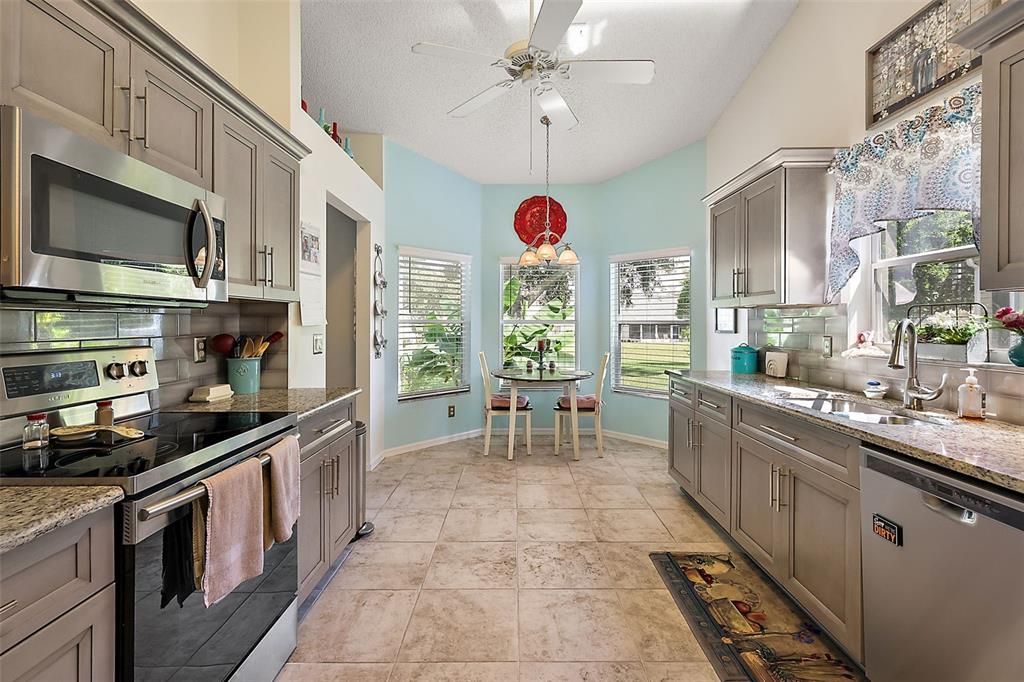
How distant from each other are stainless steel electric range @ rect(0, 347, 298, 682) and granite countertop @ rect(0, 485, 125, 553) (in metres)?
0.03

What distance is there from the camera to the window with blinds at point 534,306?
552 cm

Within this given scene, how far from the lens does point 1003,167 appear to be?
1.39 meters

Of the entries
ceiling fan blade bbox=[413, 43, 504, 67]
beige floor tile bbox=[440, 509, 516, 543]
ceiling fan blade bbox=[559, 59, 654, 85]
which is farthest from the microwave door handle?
beige floor tile bbox=[440, 509, 516, 543]

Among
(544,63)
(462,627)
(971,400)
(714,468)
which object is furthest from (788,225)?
(462,627)

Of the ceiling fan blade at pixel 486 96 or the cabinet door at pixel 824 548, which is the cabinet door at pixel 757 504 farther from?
the ceiling fan blade at pixel 486 96

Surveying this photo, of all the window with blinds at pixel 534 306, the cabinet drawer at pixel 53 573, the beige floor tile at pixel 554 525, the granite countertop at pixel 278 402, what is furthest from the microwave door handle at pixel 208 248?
the window with blinds at pixel 534 306

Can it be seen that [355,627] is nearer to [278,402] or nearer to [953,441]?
[278,402]

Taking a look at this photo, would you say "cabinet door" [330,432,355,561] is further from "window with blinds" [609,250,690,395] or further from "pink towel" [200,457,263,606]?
"window with blinds" [609,250,690,395]

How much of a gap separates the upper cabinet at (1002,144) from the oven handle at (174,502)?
2393 mm

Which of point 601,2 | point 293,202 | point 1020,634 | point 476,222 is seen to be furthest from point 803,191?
point 476,222

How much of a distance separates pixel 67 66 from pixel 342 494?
195 centimetres

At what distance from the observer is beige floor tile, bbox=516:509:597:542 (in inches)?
112

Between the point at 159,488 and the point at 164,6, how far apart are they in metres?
2.11

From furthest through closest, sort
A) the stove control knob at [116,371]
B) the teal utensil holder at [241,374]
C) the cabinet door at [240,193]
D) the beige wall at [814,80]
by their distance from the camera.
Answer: the beige wall at [814,80]
the teal utensil holder at [241,374]
the cabinet door at [240,193]
the stove control knob at [116,371]
